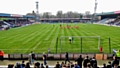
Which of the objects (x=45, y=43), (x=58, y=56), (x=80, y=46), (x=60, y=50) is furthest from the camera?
(x=45, y=43)

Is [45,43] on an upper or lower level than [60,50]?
upper

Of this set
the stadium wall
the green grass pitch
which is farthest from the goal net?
the stadium wall

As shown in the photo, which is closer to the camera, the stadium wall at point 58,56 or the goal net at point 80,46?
the stadium wall at point 58,56

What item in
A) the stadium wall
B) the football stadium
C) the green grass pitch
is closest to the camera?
the football stadium

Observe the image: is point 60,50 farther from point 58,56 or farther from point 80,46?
point 58,56

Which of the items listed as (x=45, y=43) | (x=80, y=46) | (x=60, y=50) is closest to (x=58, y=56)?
(x=60, y=50)

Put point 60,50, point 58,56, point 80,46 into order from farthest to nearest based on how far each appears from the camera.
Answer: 1. point 80,46
2. point 60,50
3. point 58,56

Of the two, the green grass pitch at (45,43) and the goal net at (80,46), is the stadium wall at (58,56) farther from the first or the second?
the green grass pitch at (45,43)

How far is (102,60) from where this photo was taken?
22453 mm

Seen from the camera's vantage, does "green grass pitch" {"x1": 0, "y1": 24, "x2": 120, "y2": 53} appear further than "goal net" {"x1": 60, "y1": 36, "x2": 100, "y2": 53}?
Yes

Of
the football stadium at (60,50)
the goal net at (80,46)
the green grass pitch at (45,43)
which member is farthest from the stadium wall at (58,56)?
the green grass pitch at (45,43)

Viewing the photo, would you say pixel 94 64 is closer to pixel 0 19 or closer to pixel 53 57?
pixel 53 57

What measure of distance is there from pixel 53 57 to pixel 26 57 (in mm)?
3129

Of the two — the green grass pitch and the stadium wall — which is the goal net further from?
the stadium wall
